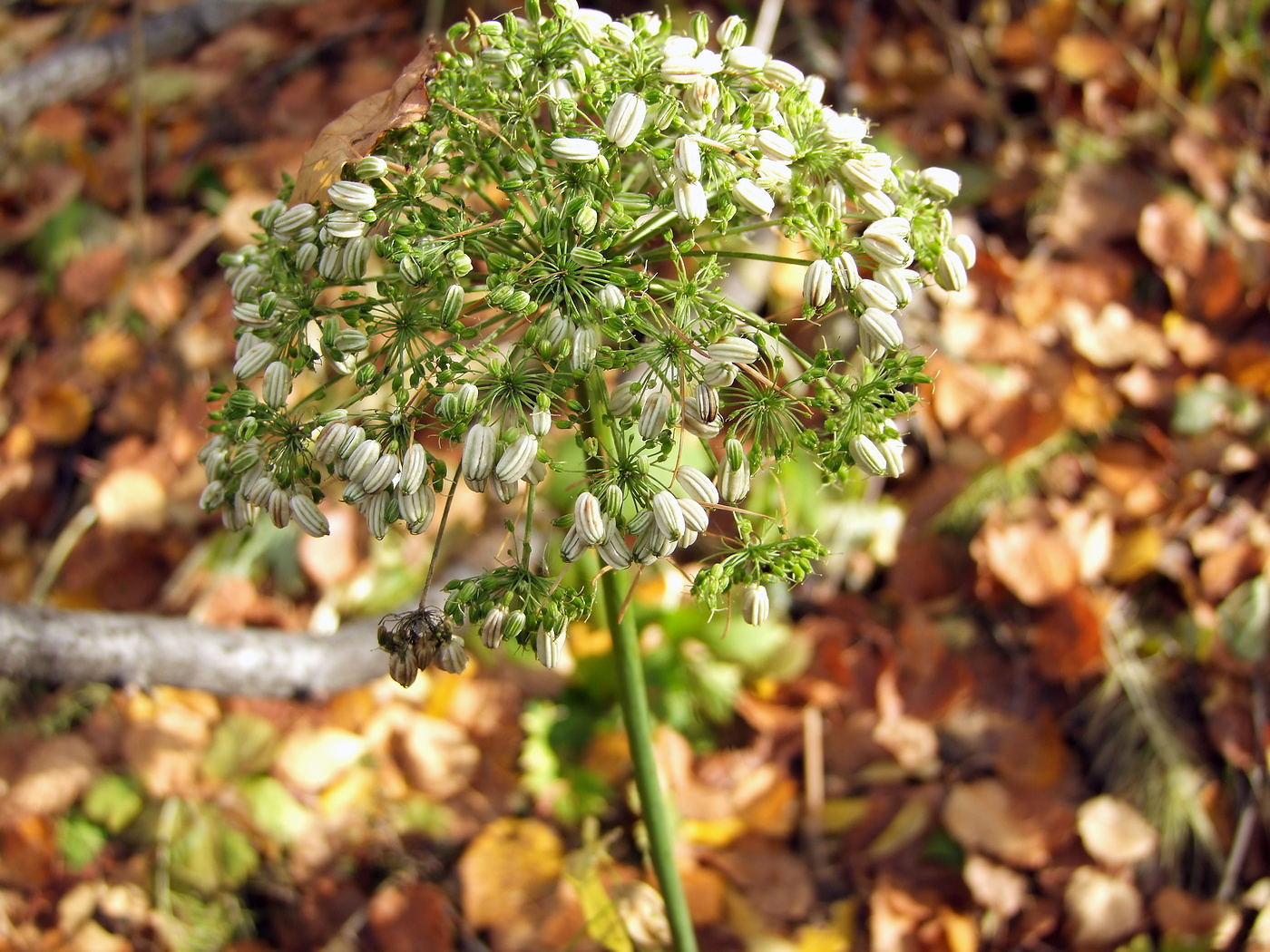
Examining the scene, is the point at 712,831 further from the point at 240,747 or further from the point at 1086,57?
the point at 1086,57

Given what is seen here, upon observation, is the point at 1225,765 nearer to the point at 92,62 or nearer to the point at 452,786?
the point at 452,786

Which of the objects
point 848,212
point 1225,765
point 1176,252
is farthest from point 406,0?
point 1225,765

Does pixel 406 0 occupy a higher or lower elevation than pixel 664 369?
lower

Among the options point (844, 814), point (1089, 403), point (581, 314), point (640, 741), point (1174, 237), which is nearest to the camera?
point (581, 314)

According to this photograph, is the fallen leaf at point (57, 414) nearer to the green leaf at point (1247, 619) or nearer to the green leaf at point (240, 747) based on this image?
the green leaf at point (240, 747)

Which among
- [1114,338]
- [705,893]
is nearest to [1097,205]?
[1114,338]

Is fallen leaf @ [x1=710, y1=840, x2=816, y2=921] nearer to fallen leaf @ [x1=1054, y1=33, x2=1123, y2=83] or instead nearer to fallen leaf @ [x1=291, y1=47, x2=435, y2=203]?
fallen leaf @ [x1=291, y1=47, x2=435, y2=203]

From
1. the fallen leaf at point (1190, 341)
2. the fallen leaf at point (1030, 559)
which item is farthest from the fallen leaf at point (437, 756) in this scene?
the fallen leaf at point (1190, 341)
